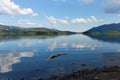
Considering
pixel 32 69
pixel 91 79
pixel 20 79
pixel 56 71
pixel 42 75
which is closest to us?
pixel 91 79

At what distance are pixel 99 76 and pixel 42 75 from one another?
34.5 ft

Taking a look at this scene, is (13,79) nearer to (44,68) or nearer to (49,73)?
(49,73)

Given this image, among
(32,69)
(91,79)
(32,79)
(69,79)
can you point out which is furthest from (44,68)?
(91,79)

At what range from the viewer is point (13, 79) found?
115ft

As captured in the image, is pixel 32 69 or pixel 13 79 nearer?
pixel 13 79

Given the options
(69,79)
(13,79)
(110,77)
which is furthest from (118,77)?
(13,79)

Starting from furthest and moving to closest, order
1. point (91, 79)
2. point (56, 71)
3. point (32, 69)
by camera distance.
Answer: point (32, 69) < point (56, 71) < point (91, 79)

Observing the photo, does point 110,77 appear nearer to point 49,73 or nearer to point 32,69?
A: point 49,73

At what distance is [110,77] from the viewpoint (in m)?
31.2

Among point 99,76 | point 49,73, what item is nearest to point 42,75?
point 49,73

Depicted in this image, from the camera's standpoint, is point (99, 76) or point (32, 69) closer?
point (99, 76)

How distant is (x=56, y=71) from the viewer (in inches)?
1614

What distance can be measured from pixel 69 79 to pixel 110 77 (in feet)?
19.0

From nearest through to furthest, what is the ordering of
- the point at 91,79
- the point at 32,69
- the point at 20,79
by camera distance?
the point at 91,79, the point at 20,79, the point at 32,69
